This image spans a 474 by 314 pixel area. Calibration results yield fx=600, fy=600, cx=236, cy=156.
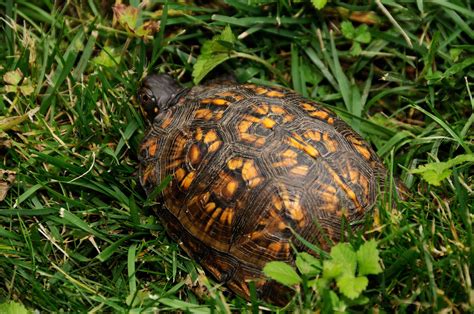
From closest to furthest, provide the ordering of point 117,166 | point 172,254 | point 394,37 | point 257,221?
point 257,221 < point 172,254 < point 117,166 < point 394,37

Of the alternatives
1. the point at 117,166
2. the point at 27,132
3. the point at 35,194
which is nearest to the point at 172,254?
the point at 117,166

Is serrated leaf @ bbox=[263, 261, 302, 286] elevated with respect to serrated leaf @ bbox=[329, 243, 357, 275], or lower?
lower

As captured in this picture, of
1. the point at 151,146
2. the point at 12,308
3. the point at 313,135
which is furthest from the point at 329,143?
the point at 12,308

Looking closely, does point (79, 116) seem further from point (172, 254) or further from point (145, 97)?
point (172, 254)

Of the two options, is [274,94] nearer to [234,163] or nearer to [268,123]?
[268,123]

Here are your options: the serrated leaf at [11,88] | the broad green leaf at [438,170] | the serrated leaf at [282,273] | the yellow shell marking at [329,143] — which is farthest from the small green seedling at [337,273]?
the serrated leaf at [11,88]

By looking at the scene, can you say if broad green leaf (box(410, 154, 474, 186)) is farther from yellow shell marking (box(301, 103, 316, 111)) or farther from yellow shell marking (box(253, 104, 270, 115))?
yellow shell marking (box(253, 104, 270, 115))

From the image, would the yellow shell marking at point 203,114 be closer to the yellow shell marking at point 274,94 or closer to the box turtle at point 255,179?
the box turtle at point 255,179

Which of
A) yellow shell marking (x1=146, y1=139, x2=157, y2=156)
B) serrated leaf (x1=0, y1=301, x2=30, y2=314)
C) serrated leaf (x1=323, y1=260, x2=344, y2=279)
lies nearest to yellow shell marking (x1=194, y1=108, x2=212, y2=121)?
yellow shell marking (x1=146, y1=139, x2=157, y2=156)
